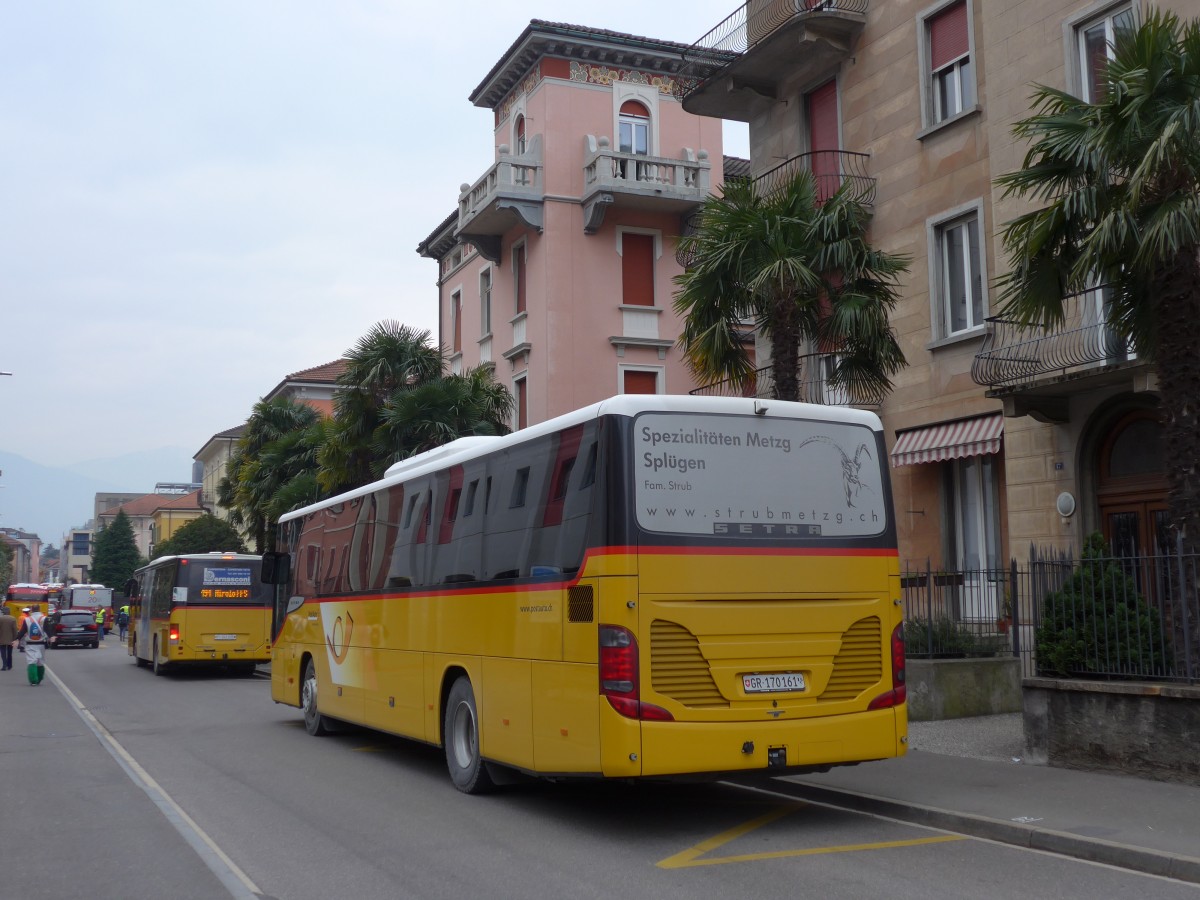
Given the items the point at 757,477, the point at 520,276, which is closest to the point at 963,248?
the point at 757,477

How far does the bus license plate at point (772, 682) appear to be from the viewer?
8.88 meters

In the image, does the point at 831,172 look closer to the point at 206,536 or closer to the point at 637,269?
the point at 637,269

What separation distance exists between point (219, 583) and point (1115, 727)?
21.8m

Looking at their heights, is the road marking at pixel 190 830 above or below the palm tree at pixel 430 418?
below

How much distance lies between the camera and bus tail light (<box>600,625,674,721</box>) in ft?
27.8

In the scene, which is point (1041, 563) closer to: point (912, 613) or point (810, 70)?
point (912, 613)

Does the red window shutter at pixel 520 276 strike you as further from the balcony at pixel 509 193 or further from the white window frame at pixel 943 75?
the white window frame at pixel 943 75

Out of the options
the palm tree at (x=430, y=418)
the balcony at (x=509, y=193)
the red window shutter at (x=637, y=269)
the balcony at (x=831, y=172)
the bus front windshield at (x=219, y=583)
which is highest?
the balcony at (x=509, y=193)

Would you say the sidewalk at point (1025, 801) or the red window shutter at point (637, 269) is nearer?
the sidewalk at point (1025, 801)

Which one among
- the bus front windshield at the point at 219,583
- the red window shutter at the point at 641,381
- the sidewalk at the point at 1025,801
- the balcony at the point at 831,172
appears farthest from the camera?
the red window shutter at the point at 641,381

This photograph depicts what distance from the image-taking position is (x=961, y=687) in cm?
1474

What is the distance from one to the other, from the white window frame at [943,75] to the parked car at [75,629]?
41.0m

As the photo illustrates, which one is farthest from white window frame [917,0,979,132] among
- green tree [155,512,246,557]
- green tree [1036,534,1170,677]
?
green tree [155,512,246,557]

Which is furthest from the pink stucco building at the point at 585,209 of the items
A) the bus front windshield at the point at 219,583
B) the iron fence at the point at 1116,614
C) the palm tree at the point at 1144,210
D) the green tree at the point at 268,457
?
the iron fence at the point at 1116,614
